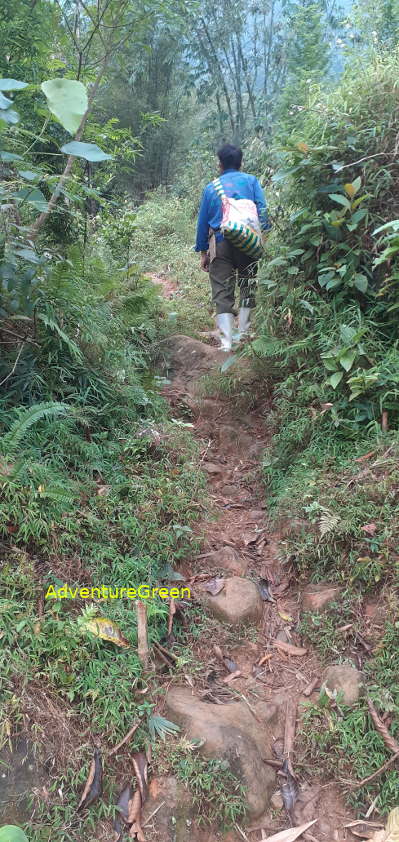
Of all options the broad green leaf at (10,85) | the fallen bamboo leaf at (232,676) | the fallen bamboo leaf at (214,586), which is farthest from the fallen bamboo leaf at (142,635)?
the broad green leaf at (10,85)

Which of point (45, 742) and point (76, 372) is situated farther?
point (76, 372)

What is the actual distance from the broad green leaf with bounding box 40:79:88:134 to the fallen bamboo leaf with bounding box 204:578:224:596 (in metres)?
2.20

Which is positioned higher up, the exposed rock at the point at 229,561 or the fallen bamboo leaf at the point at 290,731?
the exposed rock at the point at 229,561

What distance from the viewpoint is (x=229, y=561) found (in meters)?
3.07

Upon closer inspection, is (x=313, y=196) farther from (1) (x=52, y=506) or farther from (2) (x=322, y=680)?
(2) (x=322, y=680)

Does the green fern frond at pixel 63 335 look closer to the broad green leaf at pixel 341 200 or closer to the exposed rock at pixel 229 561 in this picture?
the exposed rock at pixel 229 561

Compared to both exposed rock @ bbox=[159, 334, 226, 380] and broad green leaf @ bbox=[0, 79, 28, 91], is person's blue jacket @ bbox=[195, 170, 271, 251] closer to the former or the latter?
exposed rock @ bbox=[159, 334, 226, 380]

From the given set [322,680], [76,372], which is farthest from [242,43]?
[322,680]

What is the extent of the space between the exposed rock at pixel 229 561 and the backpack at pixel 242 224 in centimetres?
254

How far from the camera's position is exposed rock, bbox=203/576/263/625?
2.76 meters

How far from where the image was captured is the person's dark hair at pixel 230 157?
4.58 meters

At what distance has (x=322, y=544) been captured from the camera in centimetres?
283

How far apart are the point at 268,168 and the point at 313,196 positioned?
115 centimetres

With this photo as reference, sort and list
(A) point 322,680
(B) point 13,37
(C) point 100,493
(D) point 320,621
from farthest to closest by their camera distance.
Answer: (B) point 13,37
(C) point 100,493
(D) point 320,621
(A) point 322,680
